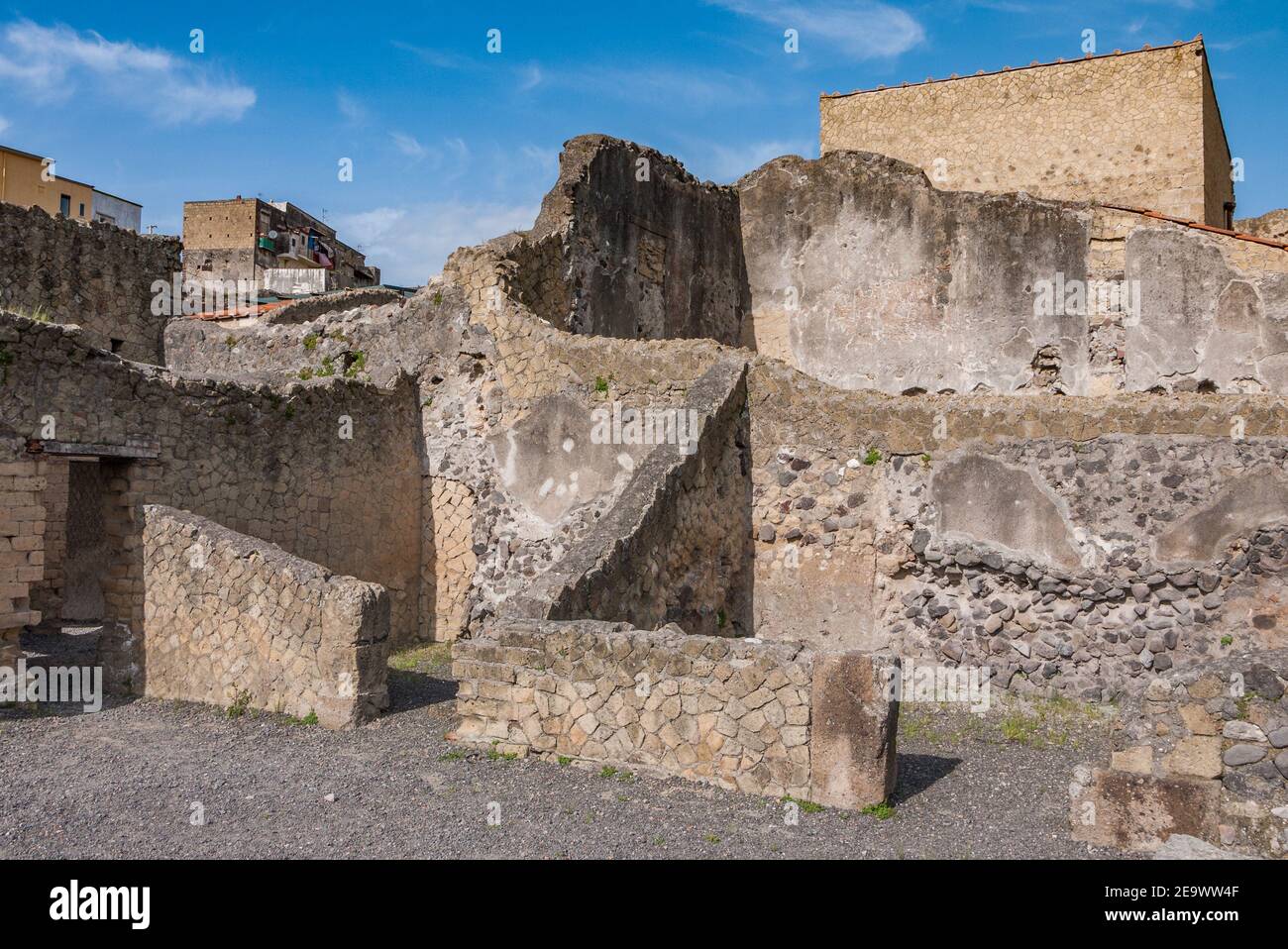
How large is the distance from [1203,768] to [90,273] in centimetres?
1721

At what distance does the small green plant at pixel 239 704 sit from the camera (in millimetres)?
7973

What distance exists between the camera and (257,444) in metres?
9.88

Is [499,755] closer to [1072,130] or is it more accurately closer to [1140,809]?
[1140,809]

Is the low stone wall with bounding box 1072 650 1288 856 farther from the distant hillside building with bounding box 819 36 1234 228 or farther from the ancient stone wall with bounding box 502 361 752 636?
the distant hillside building with bounding box 819 36 1234 228

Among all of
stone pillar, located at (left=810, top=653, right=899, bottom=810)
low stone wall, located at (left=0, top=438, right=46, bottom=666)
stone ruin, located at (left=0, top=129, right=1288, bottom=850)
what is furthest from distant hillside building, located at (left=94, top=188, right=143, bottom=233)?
stone pillar, located at (left=810, top=653, right=899, bottom=810)

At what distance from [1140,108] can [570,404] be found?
1218 centimetres

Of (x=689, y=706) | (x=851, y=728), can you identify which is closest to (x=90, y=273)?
(x=689, y=706)

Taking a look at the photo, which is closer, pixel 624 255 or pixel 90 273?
pixel 624 255

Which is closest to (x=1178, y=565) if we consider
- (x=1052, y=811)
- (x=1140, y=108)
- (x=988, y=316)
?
(x=1052, y=811)

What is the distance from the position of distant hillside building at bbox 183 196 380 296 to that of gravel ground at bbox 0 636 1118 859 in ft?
69.0

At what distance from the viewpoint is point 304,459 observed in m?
10.3

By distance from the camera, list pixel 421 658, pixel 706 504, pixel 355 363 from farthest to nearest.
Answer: pixel 355 363, pixel 421 658, pixel 706 504

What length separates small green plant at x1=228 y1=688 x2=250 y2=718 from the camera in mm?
7973

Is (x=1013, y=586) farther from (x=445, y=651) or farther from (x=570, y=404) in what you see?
(x=445, y=651)
